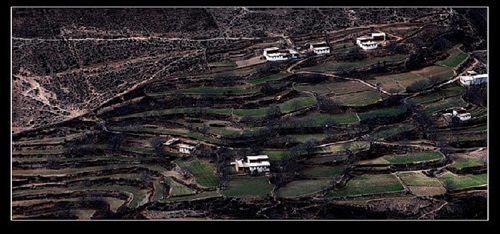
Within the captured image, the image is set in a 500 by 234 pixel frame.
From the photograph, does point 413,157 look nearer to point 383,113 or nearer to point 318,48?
point 383,113

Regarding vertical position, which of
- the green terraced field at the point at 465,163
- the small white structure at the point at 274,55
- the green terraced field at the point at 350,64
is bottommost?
the green terraced field at the point at 465,163

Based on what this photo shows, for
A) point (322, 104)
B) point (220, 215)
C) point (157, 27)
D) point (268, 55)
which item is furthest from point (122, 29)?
point (220, 215)

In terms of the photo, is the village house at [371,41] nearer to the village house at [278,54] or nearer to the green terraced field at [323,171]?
the village house at [278,54]

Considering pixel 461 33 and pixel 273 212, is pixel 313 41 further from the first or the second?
pixel 273 212

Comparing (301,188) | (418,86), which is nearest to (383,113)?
(418,86)

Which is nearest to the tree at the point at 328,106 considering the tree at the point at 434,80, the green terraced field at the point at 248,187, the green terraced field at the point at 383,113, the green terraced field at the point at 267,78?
the green terraced field at the point at 383,113

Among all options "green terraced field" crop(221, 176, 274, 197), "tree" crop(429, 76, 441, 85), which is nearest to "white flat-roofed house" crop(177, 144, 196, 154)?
"green terraced field" crop(221, 176, 274, 197)
